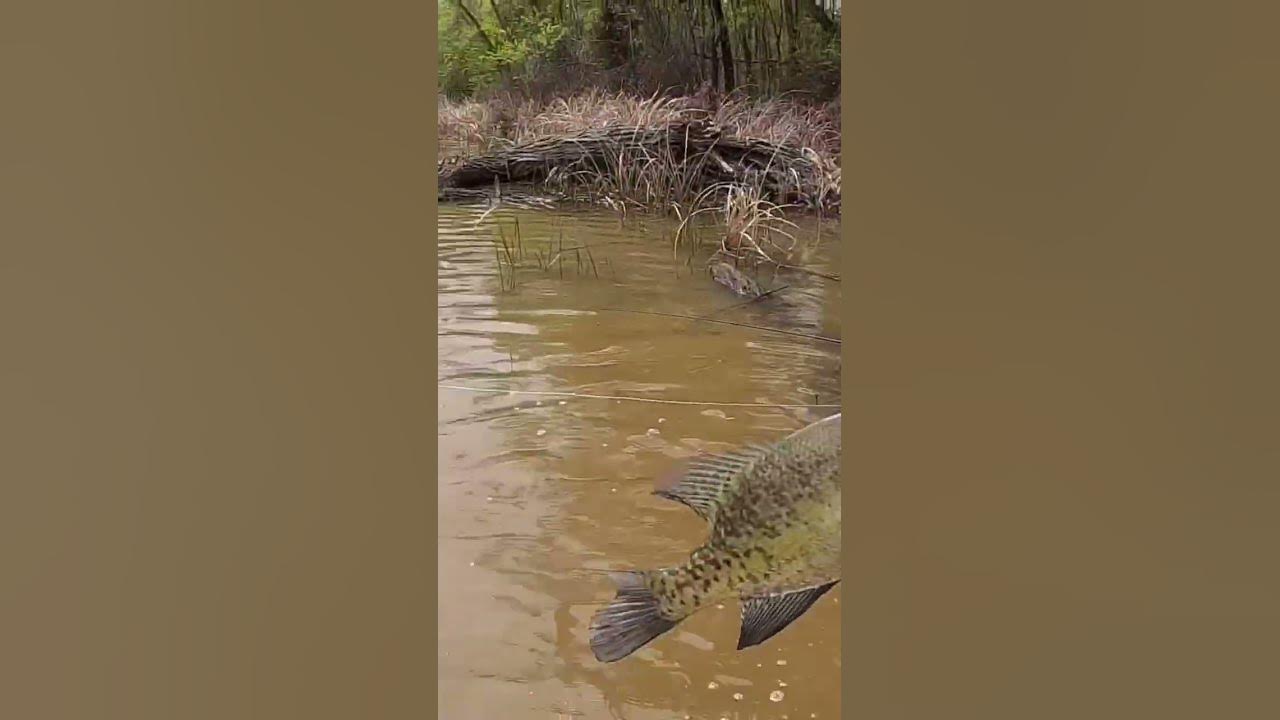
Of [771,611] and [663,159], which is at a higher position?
[663,159]

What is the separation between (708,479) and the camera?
1566 mm

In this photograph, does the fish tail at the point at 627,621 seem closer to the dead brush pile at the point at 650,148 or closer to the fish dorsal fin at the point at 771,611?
the fish dorsal fin at the point at 771,611

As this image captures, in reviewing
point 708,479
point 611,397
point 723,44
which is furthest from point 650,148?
point 708,479

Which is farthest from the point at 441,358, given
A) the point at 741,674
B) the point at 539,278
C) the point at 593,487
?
the point at 741,674

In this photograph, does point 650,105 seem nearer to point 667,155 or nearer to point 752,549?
point 667,155

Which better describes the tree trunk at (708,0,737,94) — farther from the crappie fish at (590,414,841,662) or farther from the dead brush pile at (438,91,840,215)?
the crappie fish at (590,414,841,662)

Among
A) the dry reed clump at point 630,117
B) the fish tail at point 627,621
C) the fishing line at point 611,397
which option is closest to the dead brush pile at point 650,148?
the dry reed clump at point 630,117

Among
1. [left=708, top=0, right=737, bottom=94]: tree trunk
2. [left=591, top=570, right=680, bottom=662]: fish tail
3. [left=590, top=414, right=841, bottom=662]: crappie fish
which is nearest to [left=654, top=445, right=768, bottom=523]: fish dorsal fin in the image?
[left=590, top=414, right=841, bottom=662]: crappie fish

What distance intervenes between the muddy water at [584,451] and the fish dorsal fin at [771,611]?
0.5 inches

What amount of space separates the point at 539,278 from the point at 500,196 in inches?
5.1

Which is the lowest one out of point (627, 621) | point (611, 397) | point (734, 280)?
point (627, 621)

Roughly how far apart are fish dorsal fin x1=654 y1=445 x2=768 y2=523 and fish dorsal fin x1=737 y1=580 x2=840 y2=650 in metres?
0.14

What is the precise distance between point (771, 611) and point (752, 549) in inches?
3.7

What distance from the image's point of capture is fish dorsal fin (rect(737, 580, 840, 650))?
59.7 inches
